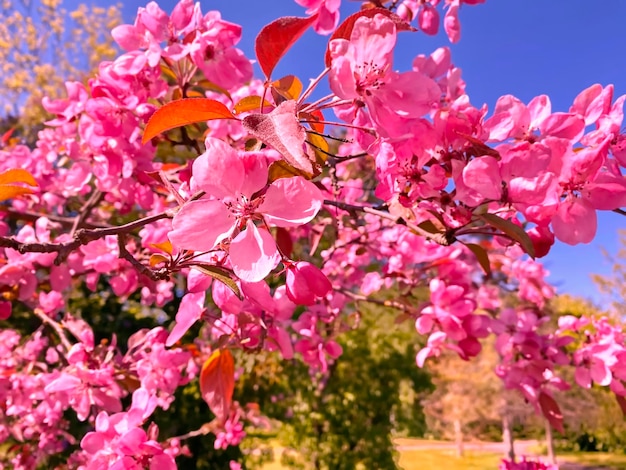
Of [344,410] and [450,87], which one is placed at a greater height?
[450,87]

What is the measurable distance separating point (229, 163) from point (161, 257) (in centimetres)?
23

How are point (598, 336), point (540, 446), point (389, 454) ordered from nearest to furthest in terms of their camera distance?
point (598, 336) → point (389, 454) → point (540, 446)

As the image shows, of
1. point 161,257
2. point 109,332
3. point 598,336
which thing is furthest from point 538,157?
point 109,332

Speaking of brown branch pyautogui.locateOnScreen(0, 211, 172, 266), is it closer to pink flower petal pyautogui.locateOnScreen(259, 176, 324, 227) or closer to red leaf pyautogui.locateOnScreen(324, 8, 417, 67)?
pink flower petal pyautogui.locateOnScreen(259, 176, 324, 227)

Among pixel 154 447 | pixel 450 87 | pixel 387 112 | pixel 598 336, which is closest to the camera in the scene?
pixel 387 112

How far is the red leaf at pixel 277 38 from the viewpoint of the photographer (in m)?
0.60

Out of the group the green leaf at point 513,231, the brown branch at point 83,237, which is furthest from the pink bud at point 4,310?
the green leaf at point 513,231

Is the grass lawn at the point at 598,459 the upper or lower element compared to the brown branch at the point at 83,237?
lower

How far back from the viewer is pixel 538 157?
59cm

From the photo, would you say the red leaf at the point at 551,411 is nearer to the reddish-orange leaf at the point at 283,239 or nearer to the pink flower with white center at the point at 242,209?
the reddish-orange leaf at the point at 283,239

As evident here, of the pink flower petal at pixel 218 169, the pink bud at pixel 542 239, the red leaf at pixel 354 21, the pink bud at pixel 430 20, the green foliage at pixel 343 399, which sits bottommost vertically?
the green foliage at pixel 343 399

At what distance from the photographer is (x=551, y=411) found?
48.8 inches

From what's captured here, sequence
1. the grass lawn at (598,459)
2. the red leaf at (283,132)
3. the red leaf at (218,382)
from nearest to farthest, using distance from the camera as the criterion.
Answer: the red leaf at (283,132) < the red leaf at (218,382) < the grass lawn at (598,459)

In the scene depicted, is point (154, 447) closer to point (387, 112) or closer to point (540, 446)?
point (387, 112)
